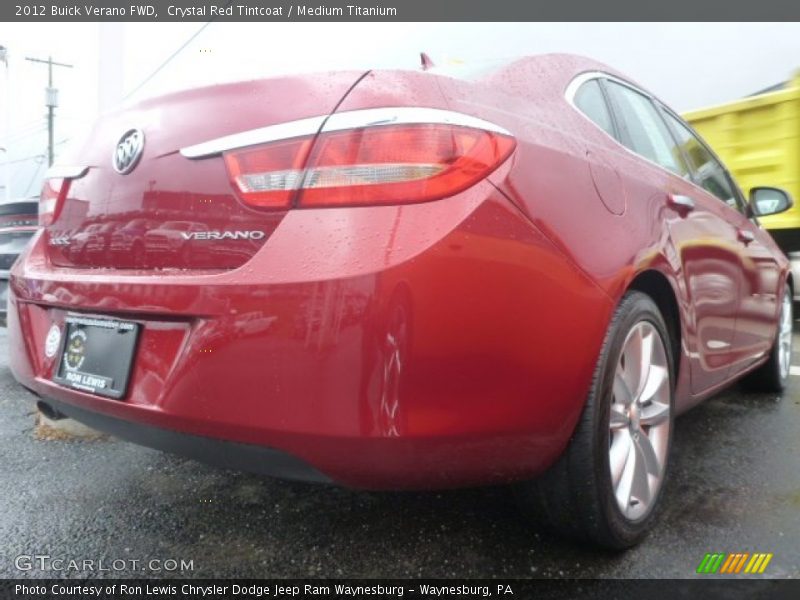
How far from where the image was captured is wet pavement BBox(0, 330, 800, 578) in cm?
167

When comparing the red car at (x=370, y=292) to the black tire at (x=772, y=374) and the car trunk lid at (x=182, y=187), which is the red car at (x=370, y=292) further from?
the black tire at (x=772, y=374)

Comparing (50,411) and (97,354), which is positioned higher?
(97,354)

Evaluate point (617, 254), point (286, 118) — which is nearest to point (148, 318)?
point (286, 118)

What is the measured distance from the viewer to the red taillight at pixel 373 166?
1293 mm

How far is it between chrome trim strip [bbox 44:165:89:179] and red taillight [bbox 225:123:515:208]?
0.70 m

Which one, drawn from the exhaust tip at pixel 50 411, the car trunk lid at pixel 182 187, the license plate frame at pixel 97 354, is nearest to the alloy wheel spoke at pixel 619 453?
the car trunk lid at pixel 182 187

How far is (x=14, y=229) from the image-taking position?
3500mm

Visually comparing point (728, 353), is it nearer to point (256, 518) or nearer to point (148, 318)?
point (256, 518)

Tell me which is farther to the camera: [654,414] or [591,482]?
[654,414]

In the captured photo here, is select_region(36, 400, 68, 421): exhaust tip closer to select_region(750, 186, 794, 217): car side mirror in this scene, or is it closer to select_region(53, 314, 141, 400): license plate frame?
select_region(53, 314, 141, 400): license plate frame

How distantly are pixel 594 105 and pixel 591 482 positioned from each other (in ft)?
3.78

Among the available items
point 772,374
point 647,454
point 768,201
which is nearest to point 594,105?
point 647,454

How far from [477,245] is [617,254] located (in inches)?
20.3

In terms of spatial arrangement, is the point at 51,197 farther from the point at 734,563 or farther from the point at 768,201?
the point at 768,201
